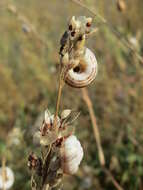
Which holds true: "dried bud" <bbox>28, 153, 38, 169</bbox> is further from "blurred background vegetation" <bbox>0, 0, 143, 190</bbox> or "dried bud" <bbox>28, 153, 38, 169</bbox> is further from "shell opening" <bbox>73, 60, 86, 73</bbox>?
"blurred background vegetation" <bbox>0, 0, 143, 190</bbox>

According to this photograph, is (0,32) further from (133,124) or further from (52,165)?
(52,165)

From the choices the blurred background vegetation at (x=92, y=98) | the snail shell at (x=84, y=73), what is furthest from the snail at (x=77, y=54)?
the blurred background vegetation at (x=92, y=98)

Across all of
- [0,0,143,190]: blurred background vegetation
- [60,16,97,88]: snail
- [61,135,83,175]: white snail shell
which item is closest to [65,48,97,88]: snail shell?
[60,16,97,88]: snail

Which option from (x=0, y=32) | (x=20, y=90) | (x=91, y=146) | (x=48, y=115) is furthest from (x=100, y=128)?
(x=0, y=32)

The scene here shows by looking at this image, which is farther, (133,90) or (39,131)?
(133,90)

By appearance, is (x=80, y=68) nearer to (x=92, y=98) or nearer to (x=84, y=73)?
(x=84, y=73)

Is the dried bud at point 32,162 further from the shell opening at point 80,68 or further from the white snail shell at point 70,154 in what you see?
the shell opening at point 80,68
